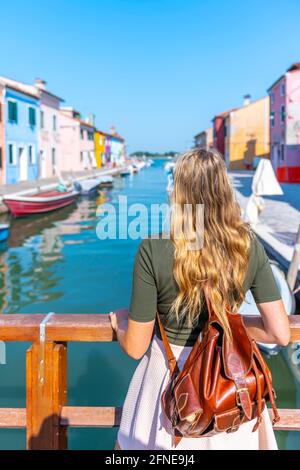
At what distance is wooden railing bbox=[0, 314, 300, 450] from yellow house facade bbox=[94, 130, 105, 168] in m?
65.9

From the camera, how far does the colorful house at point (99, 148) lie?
6738 cm

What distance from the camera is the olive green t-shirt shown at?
163cm

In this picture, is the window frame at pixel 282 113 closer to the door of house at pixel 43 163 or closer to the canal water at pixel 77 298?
the canal water at pixel 77 298

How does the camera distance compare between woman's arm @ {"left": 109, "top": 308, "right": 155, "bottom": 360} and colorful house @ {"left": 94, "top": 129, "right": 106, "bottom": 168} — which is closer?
woman's arm @ {"left": 109, "top": 308, "right": 155, "bottom": 360}

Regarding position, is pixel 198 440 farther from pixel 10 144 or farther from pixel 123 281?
pixel 10 144

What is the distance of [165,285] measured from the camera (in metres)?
1.66

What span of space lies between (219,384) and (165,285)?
0.36m

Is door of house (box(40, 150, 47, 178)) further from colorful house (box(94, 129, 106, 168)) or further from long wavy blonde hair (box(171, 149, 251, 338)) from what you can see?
long wavy blonde hair (box(171, 149, 251, 338))

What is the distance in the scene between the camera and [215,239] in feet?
5.40

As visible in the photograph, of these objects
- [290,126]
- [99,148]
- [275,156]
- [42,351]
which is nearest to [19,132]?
[290,126]

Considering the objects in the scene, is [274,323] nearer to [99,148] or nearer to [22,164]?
[22,164]

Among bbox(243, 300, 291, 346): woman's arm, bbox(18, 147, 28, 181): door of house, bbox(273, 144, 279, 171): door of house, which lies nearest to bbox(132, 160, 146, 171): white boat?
bbox(273, 144, 279, 171): door of house

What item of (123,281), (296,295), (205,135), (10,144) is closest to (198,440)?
(296,295)
